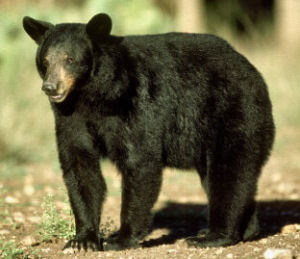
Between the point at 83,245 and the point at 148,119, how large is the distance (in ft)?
3.77

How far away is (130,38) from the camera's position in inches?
215

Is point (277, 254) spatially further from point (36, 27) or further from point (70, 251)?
point (36, 27)

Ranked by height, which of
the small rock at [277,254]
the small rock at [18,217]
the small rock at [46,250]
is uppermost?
the small rock at [277,254]

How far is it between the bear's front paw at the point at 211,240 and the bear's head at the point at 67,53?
161 centimetres

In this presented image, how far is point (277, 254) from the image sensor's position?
446 centimetres

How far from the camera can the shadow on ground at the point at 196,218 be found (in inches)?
241

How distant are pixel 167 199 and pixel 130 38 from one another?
3.13 meters

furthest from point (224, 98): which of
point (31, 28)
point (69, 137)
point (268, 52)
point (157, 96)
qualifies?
point (268, 52)

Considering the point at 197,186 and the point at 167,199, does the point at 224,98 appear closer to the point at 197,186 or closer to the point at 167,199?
the point at 167,199

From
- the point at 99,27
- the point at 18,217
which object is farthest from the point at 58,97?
the point at 18,217

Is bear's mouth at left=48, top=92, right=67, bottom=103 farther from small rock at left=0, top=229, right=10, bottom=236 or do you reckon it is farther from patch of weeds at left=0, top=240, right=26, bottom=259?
small rock at left=0, top=229, right=10, bottom=236

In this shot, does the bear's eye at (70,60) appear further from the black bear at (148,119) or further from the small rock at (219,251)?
the small rock at (219,251)

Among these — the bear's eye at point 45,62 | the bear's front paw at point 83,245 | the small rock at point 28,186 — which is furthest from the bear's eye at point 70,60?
the small rock at point 28,186

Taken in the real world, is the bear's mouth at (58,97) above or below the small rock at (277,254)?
above
